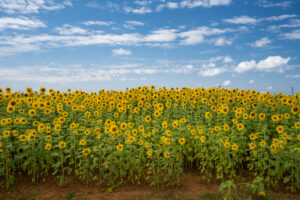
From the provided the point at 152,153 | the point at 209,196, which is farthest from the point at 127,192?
the point at 209,196

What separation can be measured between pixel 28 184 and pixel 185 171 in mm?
3801

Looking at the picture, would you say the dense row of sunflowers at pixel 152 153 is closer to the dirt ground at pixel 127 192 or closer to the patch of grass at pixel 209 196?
the dirt ground at pixel 127 192

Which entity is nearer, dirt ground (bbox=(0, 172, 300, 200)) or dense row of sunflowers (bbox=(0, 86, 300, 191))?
dirt ground (bbox=(0, 172, 300, 200))

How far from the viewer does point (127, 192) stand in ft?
17.5

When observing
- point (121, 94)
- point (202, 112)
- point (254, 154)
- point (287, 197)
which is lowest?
point (287, 197)

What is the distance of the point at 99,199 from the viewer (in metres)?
5.12

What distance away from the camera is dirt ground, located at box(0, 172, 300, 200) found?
514 cm

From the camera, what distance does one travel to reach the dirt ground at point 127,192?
5145 mm

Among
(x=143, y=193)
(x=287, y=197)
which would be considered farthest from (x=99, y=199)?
(x=287, y=197)

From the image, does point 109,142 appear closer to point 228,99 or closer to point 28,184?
point 28,184

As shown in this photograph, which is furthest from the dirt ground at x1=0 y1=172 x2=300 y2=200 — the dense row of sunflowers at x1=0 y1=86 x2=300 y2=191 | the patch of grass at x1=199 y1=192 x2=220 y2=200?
the dense row of sunflowers at x1=0 y1=86 x2=300 y2=191

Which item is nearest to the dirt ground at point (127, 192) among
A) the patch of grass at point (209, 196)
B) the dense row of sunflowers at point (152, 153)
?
the patch of grass at point (209, 196)

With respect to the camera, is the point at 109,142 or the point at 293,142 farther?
the point at 293,142

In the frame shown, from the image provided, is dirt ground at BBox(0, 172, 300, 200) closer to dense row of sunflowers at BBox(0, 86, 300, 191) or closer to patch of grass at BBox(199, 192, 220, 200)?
patch of grass at BBox(199, 192, 220, 200)
